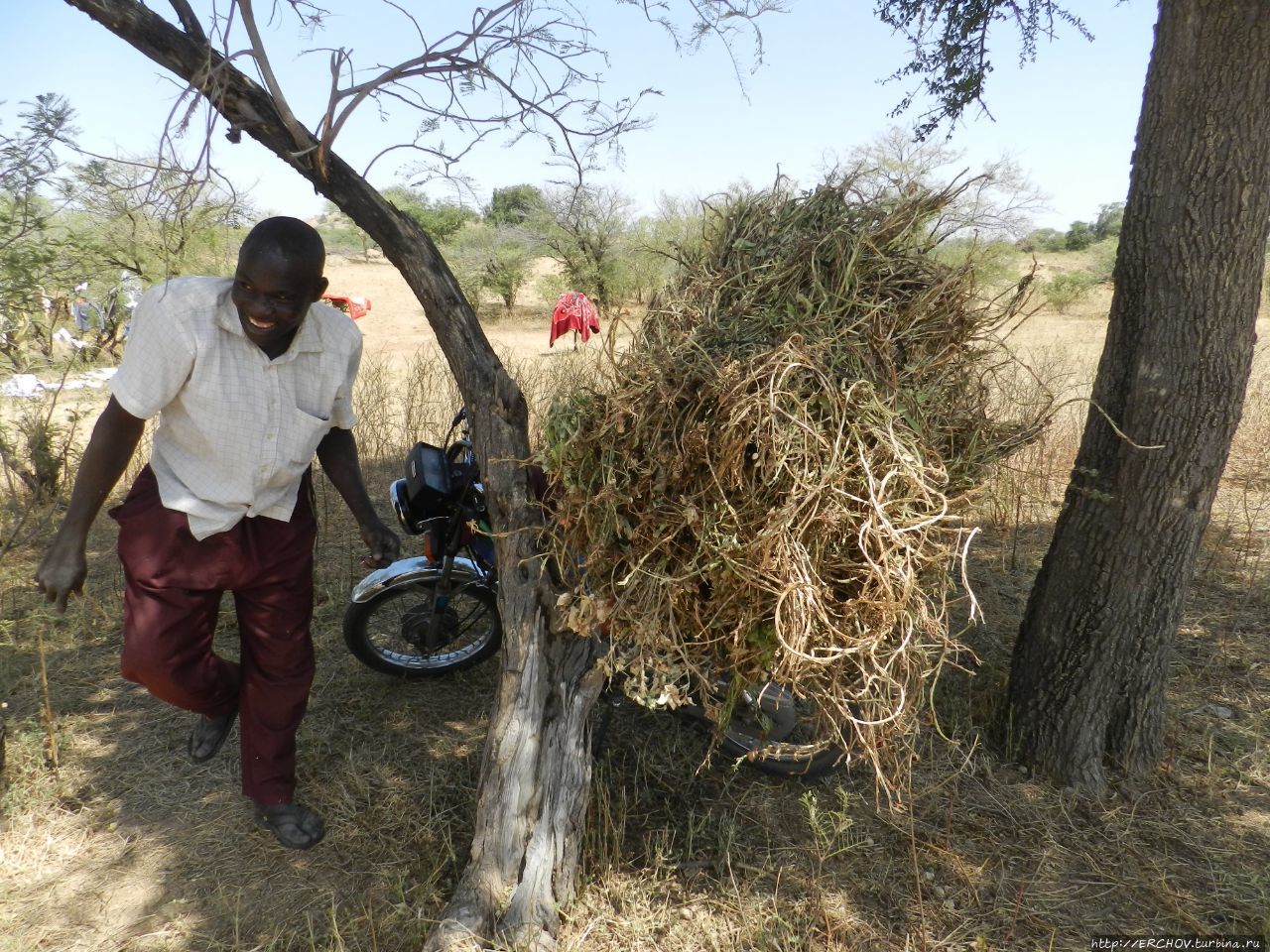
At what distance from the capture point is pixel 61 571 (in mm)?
2174

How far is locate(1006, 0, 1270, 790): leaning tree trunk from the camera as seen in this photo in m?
2.38

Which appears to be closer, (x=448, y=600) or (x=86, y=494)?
(x=86, y=494)

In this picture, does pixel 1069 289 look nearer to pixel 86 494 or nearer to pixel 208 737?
pixel 208 737

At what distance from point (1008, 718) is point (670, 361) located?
7.08ft

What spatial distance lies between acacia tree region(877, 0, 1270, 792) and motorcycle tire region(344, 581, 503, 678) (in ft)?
7.04

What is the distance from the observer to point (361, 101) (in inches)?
78.1

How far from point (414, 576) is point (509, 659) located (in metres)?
1.09

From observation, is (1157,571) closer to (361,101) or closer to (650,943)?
(650,943)

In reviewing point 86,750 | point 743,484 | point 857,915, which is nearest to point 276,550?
point 86,750

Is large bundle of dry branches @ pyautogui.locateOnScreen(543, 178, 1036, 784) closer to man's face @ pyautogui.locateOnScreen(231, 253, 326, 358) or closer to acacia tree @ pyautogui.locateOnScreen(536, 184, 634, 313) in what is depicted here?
man's face @ pyautogui.locateOnScreen(231, 253, 326, 358)

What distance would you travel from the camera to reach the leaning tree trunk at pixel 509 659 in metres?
2.13

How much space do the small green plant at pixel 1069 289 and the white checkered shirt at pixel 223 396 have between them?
19931 mm

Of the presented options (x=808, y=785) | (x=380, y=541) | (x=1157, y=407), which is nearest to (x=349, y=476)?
(x=380, y=541)

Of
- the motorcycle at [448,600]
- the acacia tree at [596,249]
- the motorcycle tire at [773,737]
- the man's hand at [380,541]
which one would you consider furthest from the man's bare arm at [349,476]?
the acacia tree at [596,249]
